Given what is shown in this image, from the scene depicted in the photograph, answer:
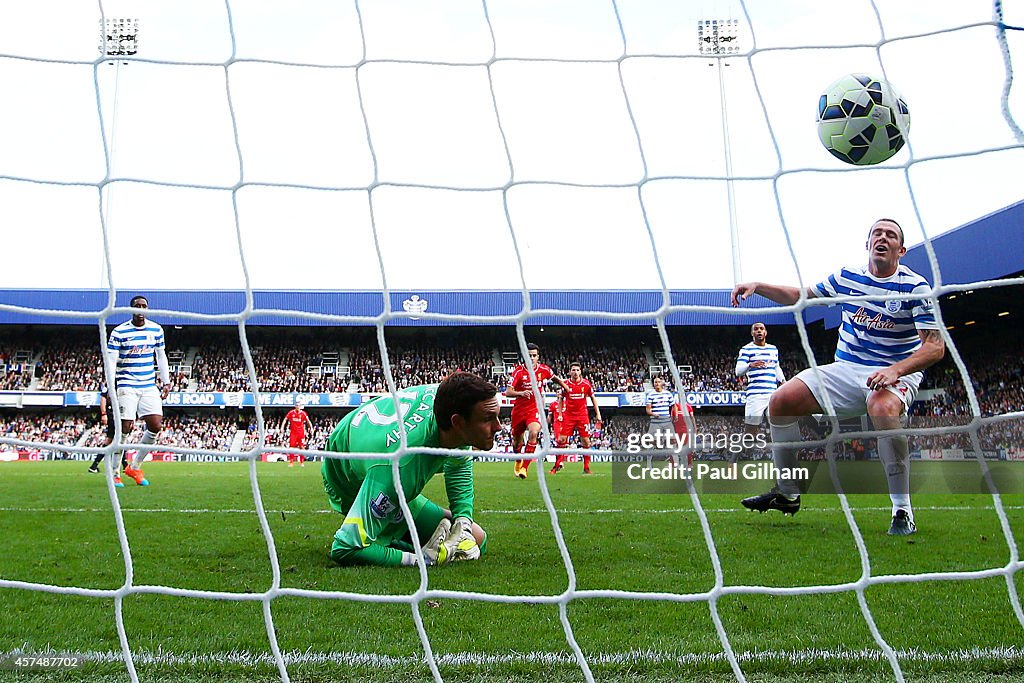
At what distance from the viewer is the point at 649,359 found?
83.7ft

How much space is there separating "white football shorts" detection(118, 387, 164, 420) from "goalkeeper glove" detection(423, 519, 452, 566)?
4.95 metres

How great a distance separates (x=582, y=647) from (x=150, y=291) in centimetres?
2707

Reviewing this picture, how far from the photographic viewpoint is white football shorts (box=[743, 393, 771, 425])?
8992mm

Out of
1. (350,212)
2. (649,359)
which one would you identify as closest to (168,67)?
(350,212)

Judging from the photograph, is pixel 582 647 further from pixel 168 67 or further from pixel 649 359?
pixel 649 359

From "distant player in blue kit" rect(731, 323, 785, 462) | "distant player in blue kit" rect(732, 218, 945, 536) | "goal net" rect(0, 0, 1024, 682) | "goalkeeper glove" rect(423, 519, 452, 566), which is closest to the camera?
"goal net" rect(0, 0, 1024, 682)

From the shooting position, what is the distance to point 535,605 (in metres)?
2.83

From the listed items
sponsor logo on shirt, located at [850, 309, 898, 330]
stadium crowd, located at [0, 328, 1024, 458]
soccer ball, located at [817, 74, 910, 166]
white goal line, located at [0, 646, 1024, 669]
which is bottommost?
white goal line, located at [0, 646, 1024, 669]

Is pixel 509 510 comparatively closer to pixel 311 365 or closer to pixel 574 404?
pixel 574 404

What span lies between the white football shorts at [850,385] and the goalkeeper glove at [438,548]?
2.02m

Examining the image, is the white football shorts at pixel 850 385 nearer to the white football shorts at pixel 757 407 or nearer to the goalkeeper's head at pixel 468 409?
the goalkeeper's head at pixel 468 409

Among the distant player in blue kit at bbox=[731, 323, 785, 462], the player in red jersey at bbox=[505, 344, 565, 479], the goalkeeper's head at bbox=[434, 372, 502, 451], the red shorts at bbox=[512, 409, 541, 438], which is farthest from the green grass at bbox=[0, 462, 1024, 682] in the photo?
the red shorts at bbox=[512, 409, 541, 438]

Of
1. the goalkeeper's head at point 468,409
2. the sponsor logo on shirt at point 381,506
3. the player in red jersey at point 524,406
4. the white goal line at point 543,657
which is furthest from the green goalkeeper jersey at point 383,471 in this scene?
the player in red jersey at point 524,406

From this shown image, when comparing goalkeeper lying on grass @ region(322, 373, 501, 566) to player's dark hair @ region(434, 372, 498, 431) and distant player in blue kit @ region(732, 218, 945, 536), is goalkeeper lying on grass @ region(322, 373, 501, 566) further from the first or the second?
distant player in blue kit @ region(732, 218, 945, 536)
